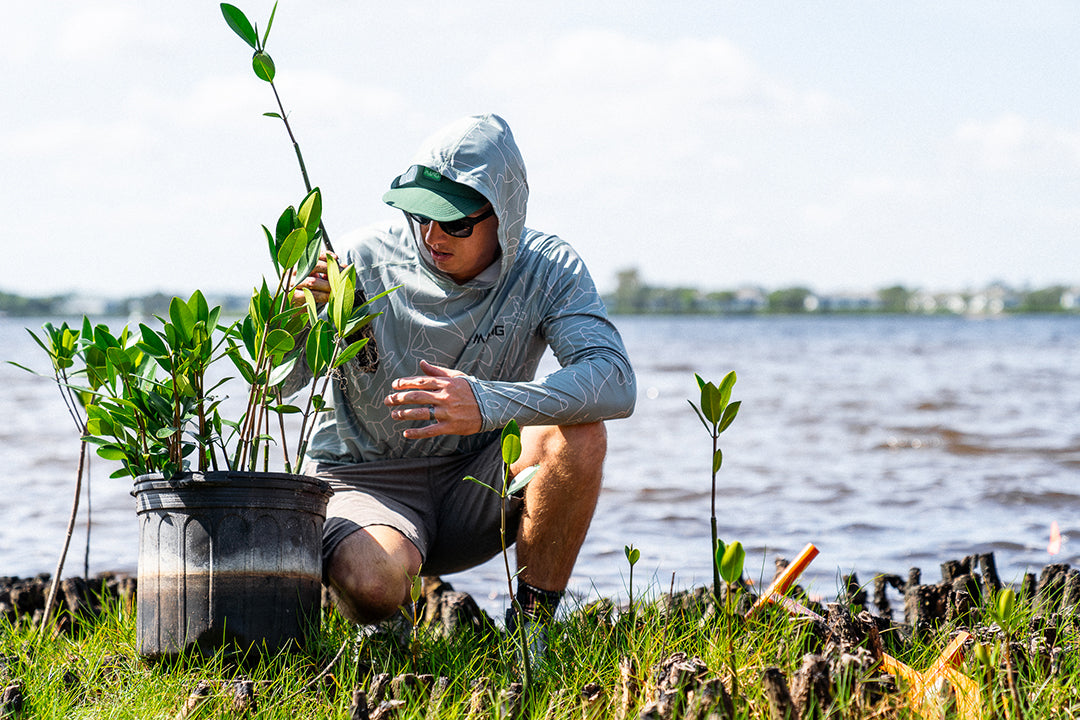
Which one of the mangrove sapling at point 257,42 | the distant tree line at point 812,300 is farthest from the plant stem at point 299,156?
the distant tree line at point 812,300

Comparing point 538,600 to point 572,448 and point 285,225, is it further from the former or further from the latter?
point 285,225

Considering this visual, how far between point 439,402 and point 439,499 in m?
0.87

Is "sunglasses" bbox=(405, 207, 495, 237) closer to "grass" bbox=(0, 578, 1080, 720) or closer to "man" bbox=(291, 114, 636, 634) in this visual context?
"man" bbox=(291, 114, 636, 634)

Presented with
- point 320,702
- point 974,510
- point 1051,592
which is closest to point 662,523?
point 974,510

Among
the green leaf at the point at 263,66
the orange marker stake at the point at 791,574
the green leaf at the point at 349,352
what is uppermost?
the green leaf at the point at 263,66

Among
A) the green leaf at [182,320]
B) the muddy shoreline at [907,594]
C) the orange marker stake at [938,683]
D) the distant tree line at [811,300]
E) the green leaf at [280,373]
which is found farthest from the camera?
the distant tree line at [811,300]

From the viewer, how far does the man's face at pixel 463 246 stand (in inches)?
123

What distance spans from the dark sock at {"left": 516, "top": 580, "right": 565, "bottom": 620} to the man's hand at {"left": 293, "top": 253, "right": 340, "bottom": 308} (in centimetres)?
101

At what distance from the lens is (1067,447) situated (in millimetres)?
8625

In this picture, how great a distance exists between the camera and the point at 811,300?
7838cm

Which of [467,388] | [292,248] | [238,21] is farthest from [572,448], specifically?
[238,21]

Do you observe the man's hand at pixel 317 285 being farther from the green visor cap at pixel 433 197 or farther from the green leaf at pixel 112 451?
the green leaf at pixel 112 451

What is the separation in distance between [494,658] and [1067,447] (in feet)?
23.8

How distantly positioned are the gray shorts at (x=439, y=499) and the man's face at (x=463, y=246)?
1.89 ft
